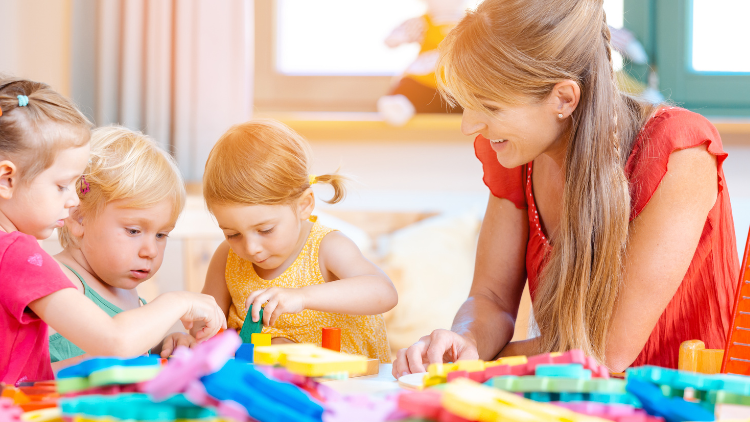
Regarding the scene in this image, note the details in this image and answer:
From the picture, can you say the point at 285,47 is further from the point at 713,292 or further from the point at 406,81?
the point at 713,292

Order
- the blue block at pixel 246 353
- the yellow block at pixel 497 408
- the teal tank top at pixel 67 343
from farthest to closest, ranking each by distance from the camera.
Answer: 1. the teal tank top at pixel 67 343
2. the blue block at pixel 246 353
3. the yellow block at pixel 497 408

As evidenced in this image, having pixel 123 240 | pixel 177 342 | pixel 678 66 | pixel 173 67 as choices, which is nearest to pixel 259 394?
pixel 177 342

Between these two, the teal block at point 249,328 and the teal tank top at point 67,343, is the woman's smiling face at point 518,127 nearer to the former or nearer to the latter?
the teal block at point 249,328

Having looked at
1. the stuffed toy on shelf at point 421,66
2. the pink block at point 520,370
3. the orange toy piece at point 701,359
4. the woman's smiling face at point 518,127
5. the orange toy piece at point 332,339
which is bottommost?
the orange toy piece at point 332,339

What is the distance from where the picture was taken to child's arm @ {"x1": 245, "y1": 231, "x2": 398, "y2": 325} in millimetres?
1003

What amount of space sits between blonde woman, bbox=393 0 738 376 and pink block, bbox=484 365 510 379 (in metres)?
0.32

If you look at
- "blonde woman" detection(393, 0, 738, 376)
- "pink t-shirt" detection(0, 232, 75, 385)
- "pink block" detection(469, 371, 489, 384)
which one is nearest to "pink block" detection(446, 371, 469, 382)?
"pink block" detection(469, 371, 489, 384)

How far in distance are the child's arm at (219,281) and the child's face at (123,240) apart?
21 cm

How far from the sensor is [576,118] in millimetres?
985

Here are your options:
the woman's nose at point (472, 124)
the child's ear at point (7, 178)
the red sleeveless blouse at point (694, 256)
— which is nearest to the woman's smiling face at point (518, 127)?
the woman's nose at point (472, 124)

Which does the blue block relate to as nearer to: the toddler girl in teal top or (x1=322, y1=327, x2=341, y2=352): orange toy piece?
(x1=322, y1=327, x2=341, y2=352): orange toy piece


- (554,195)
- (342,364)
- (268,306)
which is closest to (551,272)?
(554,195)

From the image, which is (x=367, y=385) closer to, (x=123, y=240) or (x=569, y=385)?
(x=569, y=385)

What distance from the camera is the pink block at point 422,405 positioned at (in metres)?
0.44
